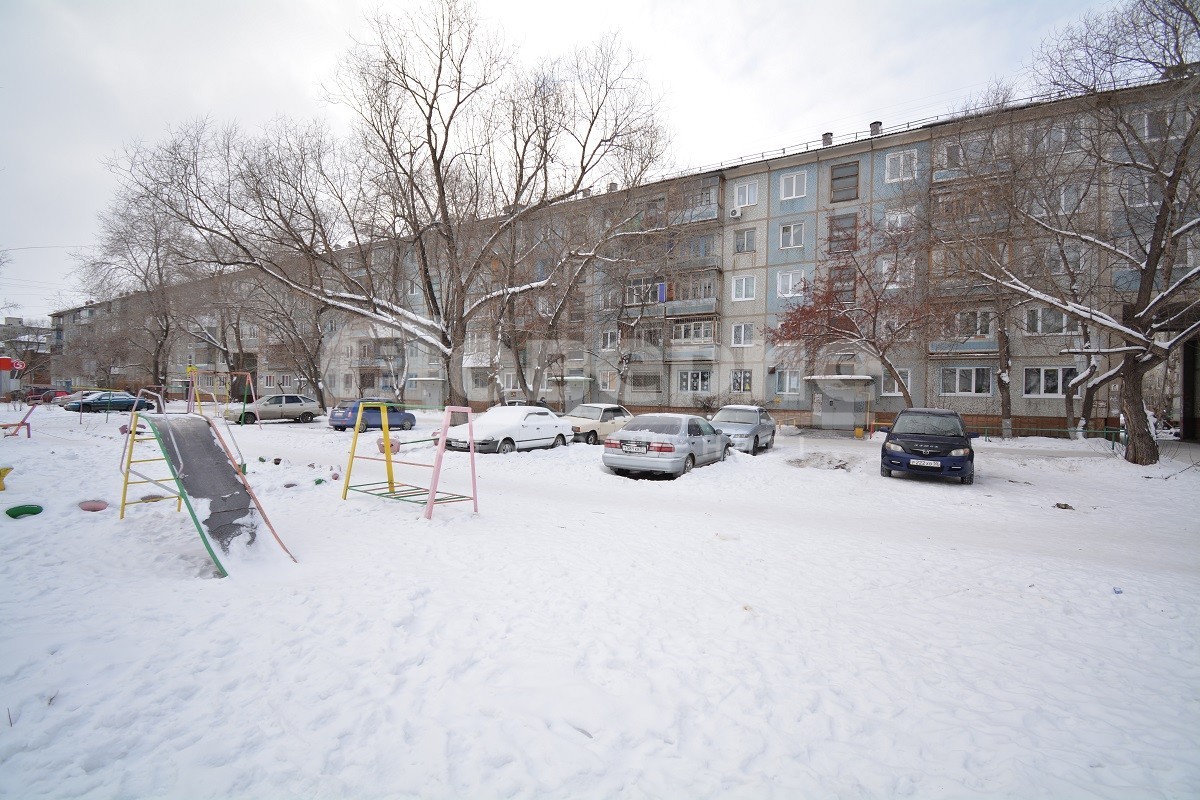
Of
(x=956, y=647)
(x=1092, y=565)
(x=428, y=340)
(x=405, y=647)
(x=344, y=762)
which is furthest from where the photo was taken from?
(x=428, y=340)

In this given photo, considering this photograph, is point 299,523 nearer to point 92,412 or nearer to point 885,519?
point 885,519

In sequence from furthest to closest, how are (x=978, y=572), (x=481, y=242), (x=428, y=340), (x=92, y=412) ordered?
(x=92, y=412) → (x=481, y=242) → (x=428, y=340) → (x=978, y=572)

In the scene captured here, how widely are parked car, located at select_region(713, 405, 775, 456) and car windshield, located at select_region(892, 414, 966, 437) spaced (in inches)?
172

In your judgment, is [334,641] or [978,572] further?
[978,572]

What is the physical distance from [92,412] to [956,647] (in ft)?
126

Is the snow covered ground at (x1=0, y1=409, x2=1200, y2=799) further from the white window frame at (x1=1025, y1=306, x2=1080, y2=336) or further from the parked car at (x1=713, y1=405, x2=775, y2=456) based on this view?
the white window frame at (x1=1025, y1=306, x2=1080, y2=336)

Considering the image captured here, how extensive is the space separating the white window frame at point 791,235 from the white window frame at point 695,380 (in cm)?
885

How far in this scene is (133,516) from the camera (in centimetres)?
659

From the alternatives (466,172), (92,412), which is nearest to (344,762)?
(466,172)

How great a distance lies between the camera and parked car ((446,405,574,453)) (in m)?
14.8

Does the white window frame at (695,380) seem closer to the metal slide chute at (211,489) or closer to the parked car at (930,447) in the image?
the parked car at (930,447)

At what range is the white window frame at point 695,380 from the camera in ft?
111

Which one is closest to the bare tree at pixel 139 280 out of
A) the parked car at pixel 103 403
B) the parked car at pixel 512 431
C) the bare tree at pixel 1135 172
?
the parked car at pixel 103 403

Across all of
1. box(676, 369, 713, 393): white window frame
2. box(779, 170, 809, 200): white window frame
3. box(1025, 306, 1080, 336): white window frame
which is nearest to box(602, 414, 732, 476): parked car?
box(676, 369, 713, 393): white window frame
